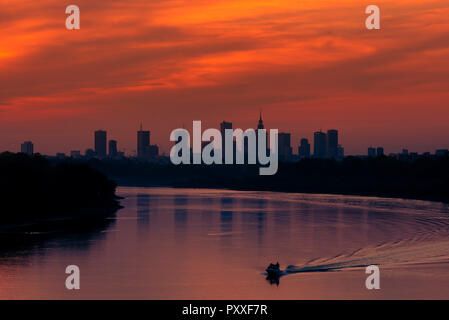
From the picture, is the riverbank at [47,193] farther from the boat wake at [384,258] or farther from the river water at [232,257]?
the boat wake at [384,258]

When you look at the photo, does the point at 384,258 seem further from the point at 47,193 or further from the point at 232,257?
the point at 47,193

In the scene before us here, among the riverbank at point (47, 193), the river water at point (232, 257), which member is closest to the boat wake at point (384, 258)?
the river water at point (232, 257)

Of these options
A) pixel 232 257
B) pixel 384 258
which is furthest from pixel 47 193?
pixel 384 258

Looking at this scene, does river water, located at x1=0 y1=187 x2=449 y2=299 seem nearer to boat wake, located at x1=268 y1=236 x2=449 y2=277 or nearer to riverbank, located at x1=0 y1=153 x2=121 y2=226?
boat wake, located at x1=268 y1=236 x2=449 y2=277

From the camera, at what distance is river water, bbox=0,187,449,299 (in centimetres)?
4759

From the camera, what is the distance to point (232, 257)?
62500mm

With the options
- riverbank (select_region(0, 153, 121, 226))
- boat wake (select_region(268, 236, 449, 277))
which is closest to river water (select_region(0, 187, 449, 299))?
boat wake (select_region(268, 236, 449, 277))

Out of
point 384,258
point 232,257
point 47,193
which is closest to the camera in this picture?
point 232,257

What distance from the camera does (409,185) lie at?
19675 centimetres

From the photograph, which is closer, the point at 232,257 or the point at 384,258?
the point at 232,257

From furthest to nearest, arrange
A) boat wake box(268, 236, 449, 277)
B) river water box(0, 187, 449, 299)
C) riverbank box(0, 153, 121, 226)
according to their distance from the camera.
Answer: riverbank box(0, 153, 121, 226) < boat wake box(268, 236, 449, 277) < river water box(0, 187, 449, 299)

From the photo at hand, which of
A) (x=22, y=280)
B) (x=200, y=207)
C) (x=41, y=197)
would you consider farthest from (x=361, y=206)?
(x=22, y=280)
